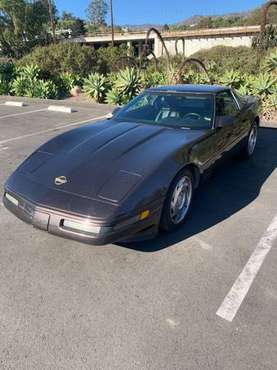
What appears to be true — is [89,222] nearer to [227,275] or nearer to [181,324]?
[181,324]

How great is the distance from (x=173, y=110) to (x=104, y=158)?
1396 mm

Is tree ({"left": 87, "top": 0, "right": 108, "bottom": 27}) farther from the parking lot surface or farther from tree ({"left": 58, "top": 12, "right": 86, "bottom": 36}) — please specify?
the parking lot surface

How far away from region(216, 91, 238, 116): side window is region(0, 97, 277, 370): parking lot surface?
122 centimetres

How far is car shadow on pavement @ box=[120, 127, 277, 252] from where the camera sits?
136 inches

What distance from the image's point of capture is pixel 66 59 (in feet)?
59.1

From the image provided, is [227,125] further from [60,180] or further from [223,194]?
[60,180]

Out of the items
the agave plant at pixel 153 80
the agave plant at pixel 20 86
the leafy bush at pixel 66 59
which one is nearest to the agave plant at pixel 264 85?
the agave plant at pixel 153 80

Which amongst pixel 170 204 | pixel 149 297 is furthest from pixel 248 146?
pixel 149 297

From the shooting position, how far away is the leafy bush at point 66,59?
709 inches

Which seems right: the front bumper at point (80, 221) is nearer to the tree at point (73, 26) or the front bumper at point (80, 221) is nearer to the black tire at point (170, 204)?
the black tire at point (170, 204)

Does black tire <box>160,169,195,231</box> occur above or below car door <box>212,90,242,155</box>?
below

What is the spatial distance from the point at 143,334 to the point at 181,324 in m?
0.27

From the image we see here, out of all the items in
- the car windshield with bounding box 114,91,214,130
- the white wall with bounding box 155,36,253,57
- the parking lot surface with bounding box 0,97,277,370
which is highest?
the white wall with bounding box 155,36,253,57

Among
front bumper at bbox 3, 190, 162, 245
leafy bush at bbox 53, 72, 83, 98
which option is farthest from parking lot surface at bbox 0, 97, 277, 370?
leafy bush at bbox 53, 72, 83, 98
